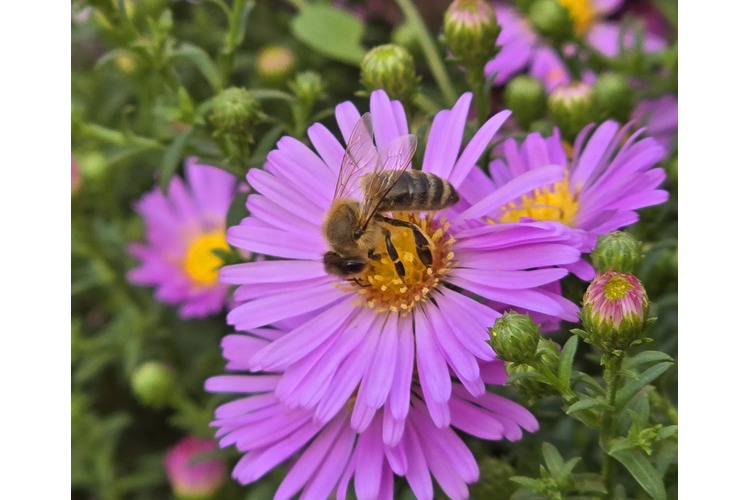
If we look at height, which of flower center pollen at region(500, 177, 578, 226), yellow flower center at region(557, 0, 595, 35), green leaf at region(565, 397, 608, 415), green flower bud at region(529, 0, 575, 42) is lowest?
green leaf at region(565, 397, 608, 415)

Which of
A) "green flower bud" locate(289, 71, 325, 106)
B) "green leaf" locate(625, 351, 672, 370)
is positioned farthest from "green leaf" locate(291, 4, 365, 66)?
"green leaf" locate(625, 351, 672, 370)

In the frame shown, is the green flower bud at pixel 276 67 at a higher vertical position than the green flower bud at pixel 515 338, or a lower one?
higher

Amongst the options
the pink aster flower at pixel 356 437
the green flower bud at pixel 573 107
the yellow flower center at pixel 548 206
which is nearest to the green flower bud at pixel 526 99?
the green flower bud at pixel 573 107

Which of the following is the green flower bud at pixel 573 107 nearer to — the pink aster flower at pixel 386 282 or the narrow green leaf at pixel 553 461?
the pink aster flower at pixel 386 282

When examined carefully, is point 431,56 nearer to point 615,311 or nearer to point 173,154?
point 173,154

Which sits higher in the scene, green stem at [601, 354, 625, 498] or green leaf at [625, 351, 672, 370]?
green leaf at [625, 351, 672, 370]

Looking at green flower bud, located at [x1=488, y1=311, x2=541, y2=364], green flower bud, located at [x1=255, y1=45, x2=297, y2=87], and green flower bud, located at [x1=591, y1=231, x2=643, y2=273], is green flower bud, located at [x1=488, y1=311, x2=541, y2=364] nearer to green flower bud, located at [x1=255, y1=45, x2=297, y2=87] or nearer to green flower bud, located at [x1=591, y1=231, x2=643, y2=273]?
green flower bud, located at [x1=591, y1=231, x2=643, y2=273]
